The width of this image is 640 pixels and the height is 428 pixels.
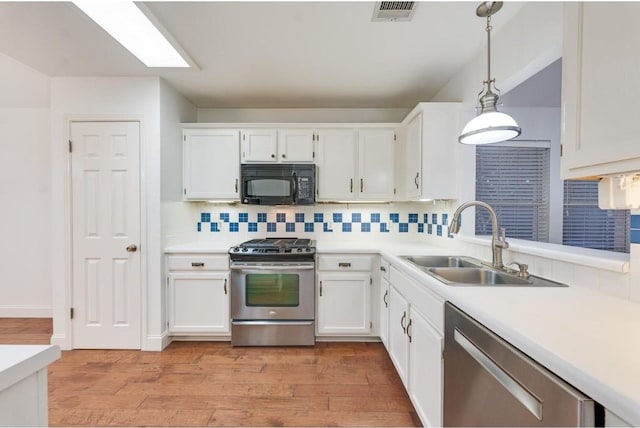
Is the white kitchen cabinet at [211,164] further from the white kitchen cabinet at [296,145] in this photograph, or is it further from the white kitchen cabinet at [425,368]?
the white kitchen cabinet at [425,368]

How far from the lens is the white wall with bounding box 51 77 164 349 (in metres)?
2.61

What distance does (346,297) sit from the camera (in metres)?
2.76

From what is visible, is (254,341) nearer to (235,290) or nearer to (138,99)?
(235,290)

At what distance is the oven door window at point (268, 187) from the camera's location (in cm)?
299

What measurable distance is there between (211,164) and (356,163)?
1.49m

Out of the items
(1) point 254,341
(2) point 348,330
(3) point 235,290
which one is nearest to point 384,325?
(2) point 348,330

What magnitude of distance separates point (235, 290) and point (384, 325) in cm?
135

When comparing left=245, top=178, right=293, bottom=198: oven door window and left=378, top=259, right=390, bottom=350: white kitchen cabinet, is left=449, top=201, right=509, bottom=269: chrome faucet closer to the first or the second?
left=378, top=259, right=390, bottom=350: white kitchen cabinet

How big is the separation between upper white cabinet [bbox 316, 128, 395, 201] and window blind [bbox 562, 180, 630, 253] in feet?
6.56

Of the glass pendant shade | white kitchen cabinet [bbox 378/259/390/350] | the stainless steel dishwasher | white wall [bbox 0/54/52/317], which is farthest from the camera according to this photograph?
white wall [bbox 0/54/52/317]

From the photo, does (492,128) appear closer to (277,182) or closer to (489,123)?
(489,123)

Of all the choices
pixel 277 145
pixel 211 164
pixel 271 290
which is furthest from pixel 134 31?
pixel 271 290

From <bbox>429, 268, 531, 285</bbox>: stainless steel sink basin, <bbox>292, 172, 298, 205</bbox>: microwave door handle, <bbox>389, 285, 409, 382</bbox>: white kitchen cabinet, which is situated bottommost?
<bbox>389, 285, 409, 382</bbox>: white kitchen cabinet

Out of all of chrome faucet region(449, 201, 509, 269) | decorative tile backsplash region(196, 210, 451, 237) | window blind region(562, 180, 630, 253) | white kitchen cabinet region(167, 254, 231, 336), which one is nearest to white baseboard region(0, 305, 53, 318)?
white kitchen cabinet region(167, 254, 231, 336)
